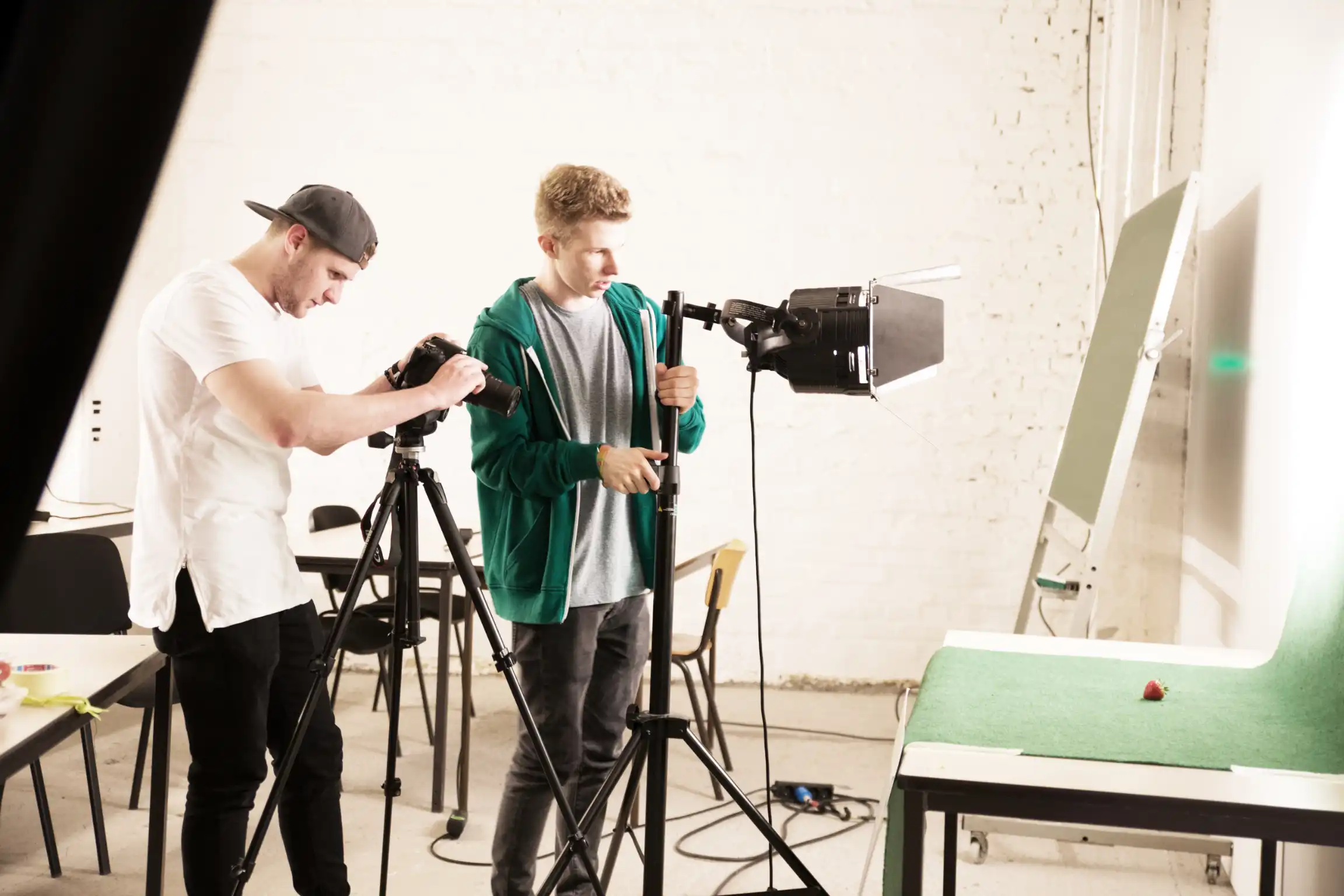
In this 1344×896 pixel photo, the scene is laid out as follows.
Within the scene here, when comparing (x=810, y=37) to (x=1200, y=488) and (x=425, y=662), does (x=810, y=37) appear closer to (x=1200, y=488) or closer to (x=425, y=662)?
(x=1200, y=488)

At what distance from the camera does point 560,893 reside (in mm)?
1902

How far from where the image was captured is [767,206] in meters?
4.30

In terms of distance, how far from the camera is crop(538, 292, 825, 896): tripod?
1.58 meters

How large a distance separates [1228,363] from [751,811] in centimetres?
186

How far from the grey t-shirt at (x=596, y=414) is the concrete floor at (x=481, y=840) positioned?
999 millimetres

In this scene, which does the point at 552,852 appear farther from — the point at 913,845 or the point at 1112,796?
the point at 1112,796

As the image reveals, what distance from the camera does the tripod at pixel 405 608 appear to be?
5.64 ft

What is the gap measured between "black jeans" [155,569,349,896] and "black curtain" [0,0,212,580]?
161cm

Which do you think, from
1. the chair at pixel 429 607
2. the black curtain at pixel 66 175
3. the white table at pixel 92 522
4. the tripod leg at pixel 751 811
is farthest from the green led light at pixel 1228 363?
the white table at pixel 92 522

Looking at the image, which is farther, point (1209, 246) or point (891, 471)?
point (891, 471)

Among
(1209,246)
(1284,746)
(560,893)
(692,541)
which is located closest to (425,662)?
(692,541)

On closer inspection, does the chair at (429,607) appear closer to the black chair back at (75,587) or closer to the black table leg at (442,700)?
the black table leg at (442,700)

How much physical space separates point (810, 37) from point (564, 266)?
9.33ft

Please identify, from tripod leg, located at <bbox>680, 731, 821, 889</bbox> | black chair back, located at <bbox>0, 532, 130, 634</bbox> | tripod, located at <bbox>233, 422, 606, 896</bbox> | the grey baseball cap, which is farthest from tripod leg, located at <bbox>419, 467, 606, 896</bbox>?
black chair back, located at <bbox>0, 532, 130, 634</bbox>
